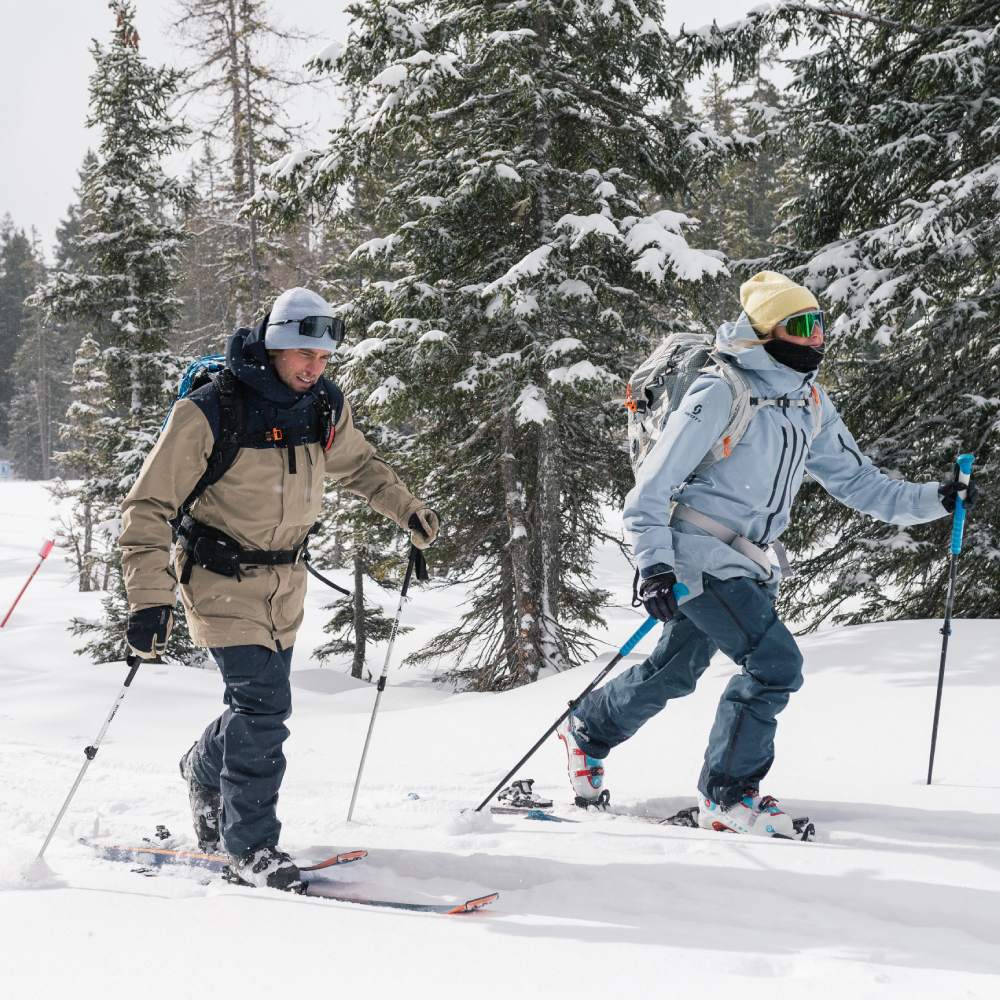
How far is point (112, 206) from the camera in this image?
13.8m

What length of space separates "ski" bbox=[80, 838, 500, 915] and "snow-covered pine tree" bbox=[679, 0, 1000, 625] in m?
6.41

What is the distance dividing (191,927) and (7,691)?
7.71 metres

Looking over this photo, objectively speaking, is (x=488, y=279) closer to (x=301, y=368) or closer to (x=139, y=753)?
(x=139, y=753)

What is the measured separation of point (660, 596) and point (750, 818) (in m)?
1.10

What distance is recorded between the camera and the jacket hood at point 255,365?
133 inches

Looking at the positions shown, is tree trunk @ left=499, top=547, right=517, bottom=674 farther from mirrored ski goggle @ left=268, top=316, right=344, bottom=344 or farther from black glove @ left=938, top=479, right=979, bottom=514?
mirrored ski goggle @ left=268, top=316, right=344, bottom=344

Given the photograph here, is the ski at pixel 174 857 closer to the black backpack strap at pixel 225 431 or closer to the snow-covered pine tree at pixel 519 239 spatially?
the black backpack strap at pixel 225 431

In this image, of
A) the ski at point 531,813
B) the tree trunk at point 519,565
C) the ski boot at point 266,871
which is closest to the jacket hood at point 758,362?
the ski at point 531,813

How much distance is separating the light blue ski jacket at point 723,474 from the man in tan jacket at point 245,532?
4.59 ft

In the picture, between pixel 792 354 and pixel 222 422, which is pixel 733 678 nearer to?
pixel 792 354

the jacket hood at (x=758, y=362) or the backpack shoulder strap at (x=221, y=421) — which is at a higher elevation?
the jacket hood at (x=758, y=362)

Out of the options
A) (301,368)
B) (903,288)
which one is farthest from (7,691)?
(903,288)

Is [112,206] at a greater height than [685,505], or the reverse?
[112,206]

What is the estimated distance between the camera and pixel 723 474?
370 cm
